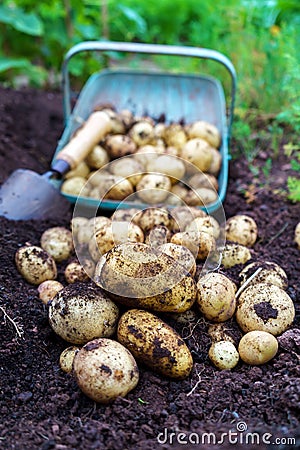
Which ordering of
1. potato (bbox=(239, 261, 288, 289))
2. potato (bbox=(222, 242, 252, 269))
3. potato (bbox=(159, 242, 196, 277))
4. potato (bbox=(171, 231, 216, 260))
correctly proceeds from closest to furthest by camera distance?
potato (bbox=(159, 242, 196, 277))
potato (bbox=(239, 261, 288, 289))
potato (bbox=(171, 231, 216, 260))
potato (bbox=(222, 242, 252, 269))

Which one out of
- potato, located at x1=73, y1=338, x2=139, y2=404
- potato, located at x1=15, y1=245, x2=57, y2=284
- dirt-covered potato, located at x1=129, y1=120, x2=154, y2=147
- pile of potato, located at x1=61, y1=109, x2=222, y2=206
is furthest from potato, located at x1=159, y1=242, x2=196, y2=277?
dirt-covered potato, located at x1=129, y1=120, x2=154, y2=147

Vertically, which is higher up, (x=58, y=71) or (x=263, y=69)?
(x=263, y=69)

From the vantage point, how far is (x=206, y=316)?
204cm

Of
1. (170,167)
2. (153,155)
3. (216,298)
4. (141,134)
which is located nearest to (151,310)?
(216,298)

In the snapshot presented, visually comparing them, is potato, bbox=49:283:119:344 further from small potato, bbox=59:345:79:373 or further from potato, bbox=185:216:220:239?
potato, bbox=185:216:220:239

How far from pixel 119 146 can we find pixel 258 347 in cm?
173

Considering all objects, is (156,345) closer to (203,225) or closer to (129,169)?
(203,225)

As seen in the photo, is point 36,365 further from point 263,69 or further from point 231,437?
point 263,69

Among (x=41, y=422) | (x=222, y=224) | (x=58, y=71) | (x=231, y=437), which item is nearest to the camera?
(x=231, y=437)

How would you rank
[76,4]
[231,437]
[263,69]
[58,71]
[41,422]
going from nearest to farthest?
[231,437] → [41,422] → [263,69] → [76,4] → [58,71]

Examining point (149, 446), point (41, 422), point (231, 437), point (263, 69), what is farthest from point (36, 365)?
point (263, 69)

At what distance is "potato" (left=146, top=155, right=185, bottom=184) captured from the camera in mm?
3027

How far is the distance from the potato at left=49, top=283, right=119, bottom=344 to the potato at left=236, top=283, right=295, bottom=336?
0.50 meters

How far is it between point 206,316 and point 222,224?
78 cm
